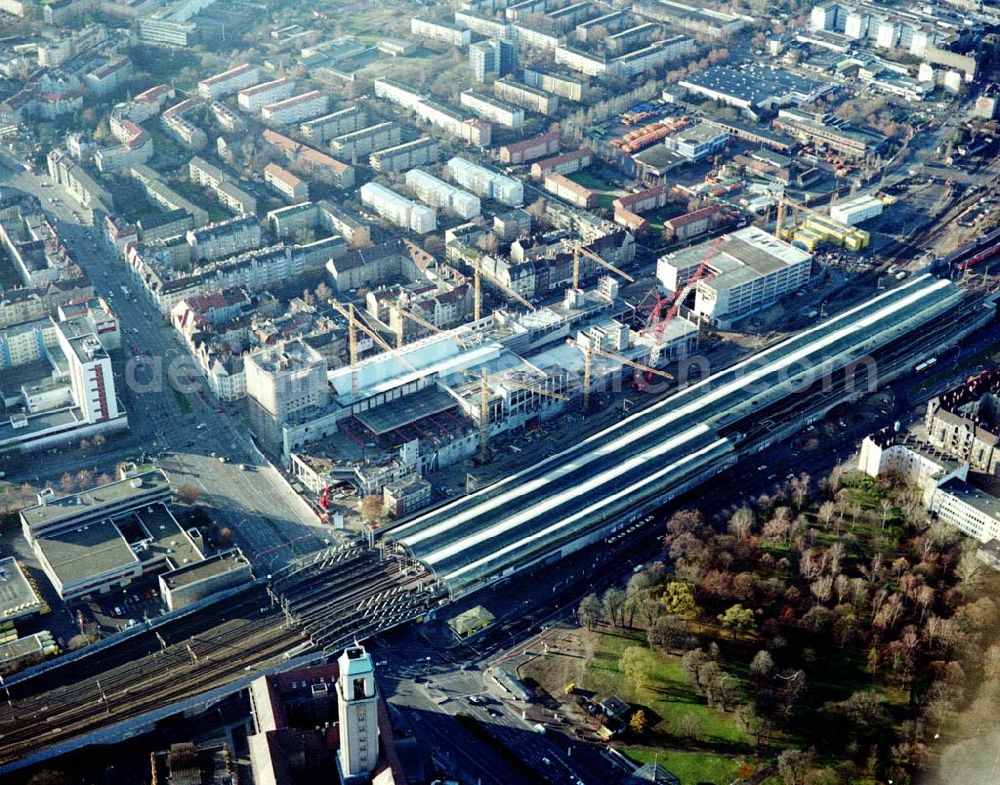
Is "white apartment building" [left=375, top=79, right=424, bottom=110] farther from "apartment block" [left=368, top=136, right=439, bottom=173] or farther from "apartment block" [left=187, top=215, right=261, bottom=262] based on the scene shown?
"apartment block" [left=187, top=215, right=261, bottom=262]

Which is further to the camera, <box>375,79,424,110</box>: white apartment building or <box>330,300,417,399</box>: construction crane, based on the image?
<box>375,79,424,110</box>: white apartment building

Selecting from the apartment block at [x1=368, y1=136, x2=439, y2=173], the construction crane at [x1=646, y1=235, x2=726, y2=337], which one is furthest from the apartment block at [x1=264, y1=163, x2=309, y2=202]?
the construction crane at [x1=646, y1=235, x2=726, y2=337]

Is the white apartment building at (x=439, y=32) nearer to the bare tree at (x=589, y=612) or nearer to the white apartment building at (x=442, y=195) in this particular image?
the white apartment building at (x=442, y=195)

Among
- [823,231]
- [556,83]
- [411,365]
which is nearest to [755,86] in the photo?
[556,83]

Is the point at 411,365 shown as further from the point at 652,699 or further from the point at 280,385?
the point at 652,699

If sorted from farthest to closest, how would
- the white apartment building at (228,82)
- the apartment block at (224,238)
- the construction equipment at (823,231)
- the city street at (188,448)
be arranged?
the white apartment building at (228,82)
the construction equipment at (823,231)
the apartment block at (224,238)
the city street at (188,448)

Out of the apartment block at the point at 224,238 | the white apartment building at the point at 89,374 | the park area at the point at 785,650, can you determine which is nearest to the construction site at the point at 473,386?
the white apartment building at the point at 89,374
